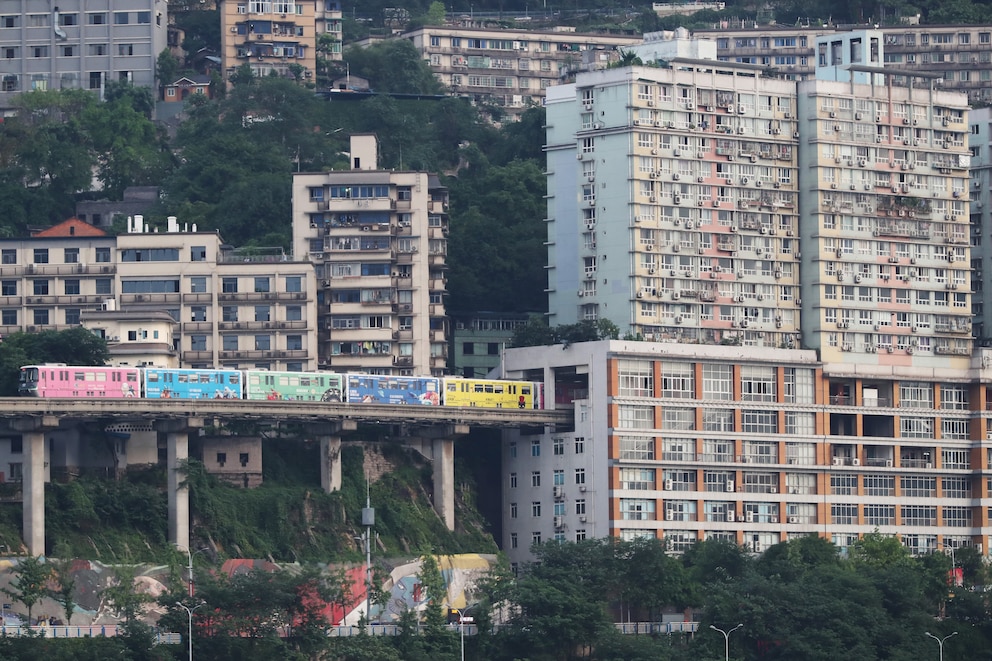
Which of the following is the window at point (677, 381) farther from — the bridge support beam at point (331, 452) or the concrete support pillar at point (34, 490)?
the concrete support pillar at point (34, 490)

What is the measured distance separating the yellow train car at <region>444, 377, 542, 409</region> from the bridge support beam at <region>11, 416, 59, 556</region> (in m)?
28.6

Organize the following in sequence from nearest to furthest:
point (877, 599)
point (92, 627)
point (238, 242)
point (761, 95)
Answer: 1. point (92, 627)
2. point (877, 599)
3. point (761, 95)
4. point (238, 242)

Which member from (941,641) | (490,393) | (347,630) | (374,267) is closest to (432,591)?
(347,630)

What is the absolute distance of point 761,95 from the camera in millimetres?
183875

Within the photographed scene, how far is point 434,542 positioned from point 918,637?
31646mm

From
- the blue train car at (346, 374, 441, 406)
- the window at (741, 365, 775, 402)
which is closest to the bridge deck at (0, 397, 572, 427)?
the blue train car at (346, 374, 441, 406)

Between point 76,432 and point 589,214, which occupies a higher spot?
point 589,214

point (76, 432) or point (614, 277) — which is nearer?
point (76, 432)

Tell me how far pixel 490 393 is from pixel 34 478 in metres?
33.8

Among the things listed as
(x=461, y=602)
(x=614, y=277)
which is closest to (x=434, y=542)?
(x=461, y=602)

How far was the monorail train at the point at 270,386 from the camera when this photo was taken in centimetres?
15775

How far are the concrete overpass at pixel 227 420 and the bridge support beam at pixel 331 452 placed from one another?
65 millimetres

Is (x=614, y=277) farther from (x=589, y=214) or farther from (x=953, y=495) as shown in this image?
(x=953, y=495)

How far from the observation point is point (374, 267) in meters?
186
